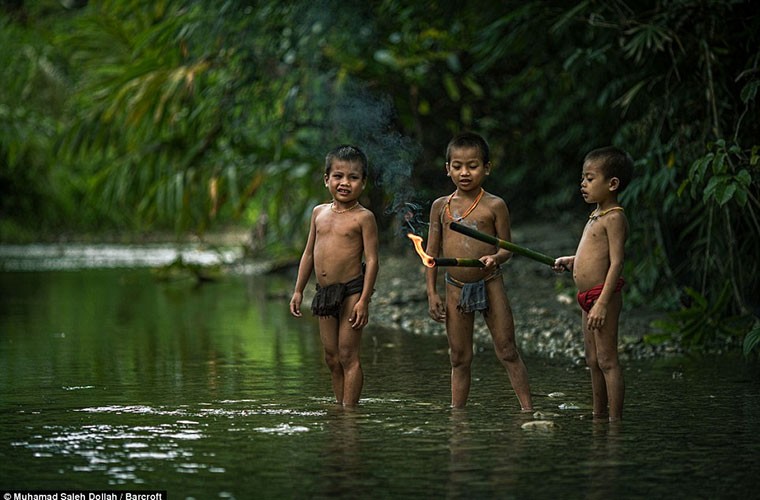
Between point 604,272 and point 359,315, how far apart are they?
3.43 ft

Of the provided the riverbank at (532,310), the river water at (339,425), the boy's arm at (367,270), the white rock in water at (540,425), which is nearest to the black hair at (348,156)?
the boy's arm at (367,270)

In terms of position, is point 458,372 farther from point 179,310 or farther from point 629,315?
point 179,310

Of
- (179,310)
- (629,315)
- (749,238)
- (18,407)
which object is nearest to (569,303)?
(629,315)

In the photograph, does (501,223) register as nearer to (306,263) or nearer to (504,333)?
(504,333)

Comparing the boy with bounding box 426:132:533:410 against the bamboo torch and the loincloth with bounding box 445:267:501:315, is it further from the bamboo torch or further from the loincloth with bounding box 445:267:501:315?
the bamboo torch

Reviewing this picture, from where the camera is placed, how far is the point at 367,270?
5164 mm

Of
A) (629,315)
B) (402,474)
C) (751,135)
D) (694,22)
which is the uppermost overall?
(694,22)

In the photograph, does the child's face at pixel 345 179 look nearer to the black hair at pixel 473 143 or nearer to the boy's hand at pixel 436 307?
the black hair at pixel 473 143

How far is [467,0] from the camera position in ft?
30.9

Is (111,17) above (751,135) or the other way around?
above

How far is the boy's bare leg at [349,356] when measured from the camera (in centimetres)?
518

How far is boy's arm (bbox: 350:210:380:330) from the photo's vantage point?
513cm

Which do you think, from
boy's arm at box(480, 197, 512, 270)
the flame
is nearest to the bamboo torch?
the flame

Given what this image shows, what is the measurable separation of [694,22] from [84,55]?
10.9 meters
